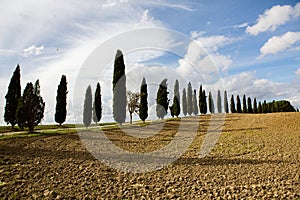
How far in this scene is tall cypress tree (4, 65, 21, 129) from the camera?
103 feet

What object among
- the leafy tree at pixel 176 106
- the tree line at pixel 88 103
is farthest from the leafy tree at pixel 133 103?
the leafy tree at pixel 176 106

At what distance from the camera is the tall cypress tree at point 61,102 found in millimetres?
32406

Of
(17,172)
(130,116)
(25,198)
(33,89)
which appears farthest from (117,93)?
(25,198)

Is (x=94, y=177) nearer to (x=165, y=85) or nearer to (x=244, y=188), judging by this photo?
(x=244, y=188)

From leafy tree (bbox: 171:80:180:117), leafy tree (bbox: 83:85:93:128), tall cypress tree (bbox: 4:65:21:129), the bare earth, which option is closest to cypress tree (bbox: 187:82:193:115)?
leafy tree (bbox: 171:80:180:117)

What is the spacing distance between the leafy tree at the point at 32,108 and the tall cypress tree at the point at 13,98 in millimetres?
11432

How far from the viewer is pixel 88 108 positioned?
35406mm

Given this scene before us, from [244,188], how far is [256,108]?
253 ft

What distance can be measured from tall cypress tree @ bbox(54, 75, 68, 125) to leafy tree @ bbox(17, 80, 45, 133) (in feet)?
36.0

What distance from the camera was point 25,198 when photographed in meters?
6.54

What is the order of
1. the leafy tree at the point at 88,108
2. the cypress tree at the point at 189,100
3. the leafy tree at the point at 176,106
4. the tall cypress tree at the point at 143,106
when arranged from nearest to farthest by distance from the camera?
1. the leafy tree at the point at 88,108
2. the tall cypress tree at the point at 143,106
3. the leafy tree at the point at 176,106
4. the cypress tree at the point at 189,100

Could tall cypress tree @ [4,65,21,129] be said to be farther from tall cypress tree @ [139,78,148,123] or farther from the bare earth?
the bare earth

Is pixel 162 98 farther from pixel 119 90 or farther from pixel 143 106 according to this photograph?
pixel 119 90

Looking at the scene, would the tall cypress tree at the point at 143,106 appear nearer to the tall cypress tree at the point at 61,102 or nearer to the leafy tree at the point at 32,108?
the tall cypress tree at the point at 61,102
